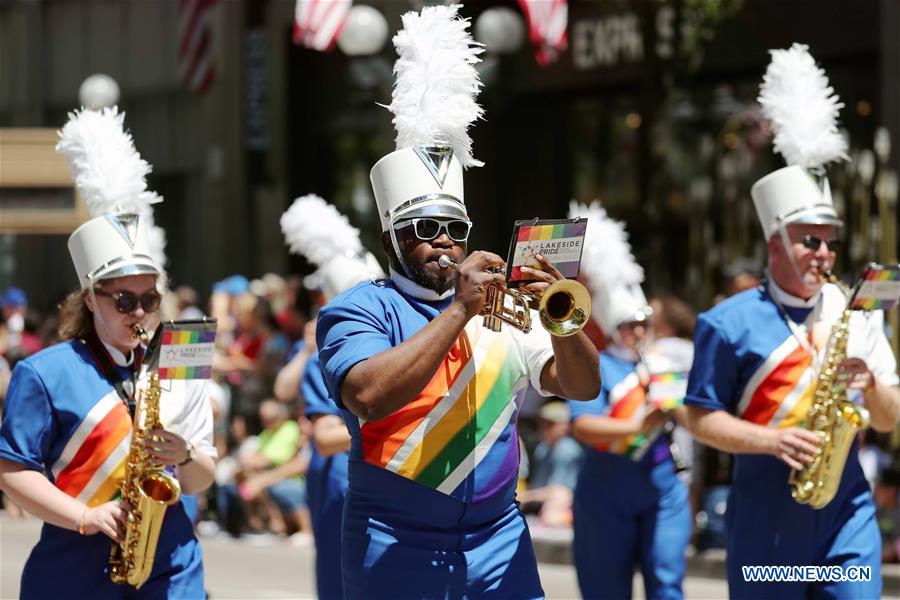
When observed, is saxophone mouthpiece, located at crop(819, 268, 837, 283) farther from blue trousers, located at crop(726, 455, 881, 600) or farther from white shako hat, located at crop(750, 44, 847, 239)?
blue trousers, located at crop(726, 455, 881, 600)

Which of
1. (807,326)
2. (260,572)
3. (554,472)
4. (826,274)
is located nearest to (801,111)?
(826,274)

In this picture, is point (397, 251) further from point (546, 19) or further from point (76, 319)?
point (546, 19)

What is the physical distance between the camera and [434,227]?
5094 mm

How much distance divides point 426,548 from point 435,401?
45cm

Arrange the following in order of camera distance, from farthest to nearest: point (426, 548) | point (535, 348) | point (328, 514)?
point (328, 514) → point (535, 348) → point (426, 548)

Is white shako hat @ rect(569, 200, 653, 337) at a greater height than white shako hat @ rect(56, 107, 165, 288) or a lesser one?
lesser

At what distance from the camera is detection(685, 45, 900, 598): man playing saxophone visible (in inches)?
254

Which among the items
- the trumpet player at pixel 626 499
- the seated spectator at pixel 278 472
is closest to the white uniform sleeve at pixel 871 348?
the trumpet player at pixel 626 499

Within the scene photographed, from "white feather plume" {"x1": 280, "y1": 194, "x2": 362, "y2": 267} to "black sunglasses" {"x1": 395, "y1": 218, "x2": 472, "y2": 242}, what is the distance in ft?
12.6

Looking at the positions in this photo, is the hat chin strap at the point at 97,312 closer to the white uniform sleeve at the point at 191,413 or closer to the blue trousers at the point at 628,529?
the white uniform sleeve at the point at 191,413

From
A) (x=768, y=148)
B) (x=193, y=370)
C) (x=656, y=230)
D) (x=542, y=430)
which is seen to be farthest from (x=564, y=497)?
(x=193, y=370)

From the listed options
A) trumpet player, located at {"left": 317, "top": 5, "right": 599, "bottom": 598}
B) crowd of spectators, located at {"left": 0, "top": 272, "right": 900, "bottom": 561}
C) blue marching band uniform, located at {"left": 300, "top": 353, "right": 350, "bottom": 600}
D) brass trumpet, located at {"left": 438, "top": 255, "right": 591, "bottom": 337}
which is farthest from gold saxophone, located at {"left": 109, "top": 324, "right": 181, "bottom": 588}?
crowd of spectators, located at {"left": 0, "top": 272, "right": 900, "bottom": 561}

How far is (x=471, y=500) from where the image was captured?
16.5 ft

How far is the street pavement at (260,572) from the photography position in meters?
11.8
